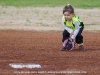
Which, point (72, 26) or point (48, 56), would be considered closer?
point (48, 56)

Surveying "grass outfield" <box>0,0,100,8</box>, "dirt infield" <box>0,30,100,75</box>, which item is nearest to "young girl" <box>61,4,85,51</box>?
"dirt infield" <box>0,30,100,75</box>

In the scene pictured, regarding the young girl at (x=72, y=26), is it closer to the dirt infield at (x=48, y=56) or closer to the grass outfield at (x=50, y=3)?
the dirt infield at (x=48, y=56)

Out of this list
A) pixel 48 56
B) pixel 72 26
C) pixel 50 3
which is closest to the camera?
pixel 48 56

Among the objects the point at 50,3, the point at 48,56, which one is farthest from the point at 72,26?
the point at 50,3

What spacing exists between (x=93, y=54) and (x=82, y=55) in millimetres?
301

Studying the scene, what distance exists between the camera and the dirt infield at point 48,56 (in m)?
9.51

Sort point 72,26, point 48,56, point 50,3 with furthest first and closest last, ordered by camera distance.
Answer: point 50,3 < point 72,26 < point 48,56

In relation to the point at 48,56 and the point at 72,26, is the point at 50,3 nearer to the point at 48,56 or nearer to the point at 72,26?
the point at 72,26

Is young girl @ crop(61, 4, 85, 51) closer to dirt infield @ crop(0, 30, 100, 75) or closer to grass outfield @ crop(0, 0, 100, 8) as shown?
dirt infield @ crop(0, 30, 100, 75)

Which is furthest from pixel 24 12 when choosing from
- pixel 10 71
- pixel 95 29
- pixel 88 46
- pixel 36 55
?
pixel 10 71

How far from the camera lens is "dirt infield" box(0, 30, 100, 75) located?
9508 mm

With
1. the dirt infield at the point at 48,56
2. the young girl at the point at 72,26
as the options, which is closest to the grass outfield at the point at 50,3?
the dirt infield at the point at 48,56

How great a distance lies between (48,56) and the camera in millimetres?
11086

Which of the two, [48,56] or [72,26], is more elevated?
[72,26]
